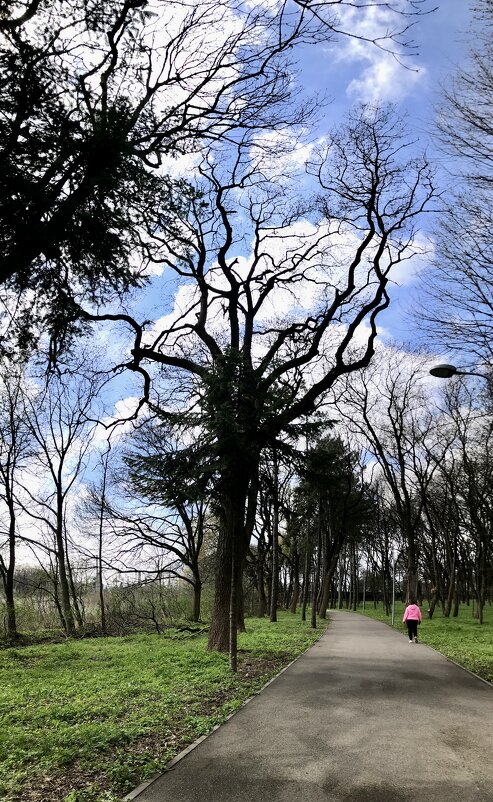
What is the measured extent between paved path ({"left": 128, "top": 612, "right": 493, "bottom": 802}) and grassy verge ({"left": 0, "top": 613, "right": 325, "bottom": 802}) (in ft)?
1.47

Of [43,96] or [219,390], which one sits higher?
[43,96]

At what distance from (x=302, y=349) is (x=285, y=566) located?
129 feet

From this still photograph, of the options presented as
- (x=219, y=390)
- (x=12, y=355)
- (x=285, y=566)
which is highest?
(x=219, y=390)

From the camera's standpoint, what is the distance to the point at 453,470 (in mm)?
31188

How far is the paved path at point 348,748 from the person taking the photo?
4715 mm

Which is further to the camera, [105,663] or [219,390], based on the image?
[105,663]

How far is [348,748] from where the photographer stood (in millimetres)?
5887

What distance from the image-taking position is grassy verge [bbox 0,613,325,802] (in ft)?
16.9

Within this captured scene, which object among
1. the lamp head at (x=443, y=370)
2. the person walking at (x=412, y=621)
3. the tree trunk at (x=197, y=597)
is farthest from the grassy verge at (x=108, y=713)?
the tree trunk at (x=197, y=597)

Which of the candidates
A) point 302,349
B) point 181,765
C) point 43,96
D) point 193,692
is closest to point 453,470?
point 302,349

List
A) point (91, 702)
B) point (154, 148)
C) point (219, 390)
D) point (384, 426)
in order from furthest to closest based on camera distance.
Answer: point (384, 426)
point (219, 390)
point (91, 702)
point (154, 148)

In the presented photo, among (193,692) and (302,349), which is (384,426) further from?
(193,692)

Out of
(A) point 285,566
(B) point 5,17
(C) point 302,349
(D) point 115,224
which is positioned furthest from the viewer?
(A) point 285,566

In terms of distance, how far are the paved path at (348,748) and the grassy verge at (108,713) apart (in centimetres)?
45
